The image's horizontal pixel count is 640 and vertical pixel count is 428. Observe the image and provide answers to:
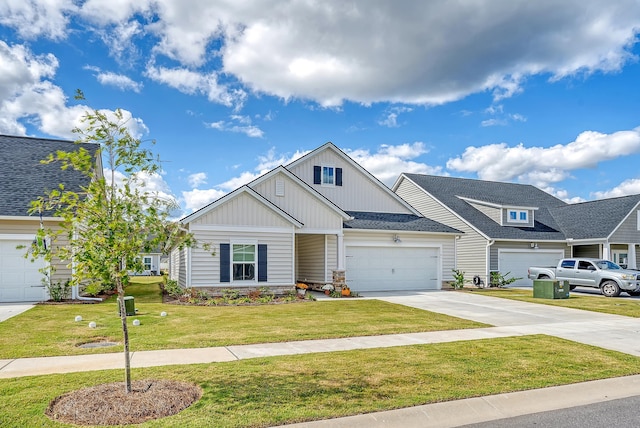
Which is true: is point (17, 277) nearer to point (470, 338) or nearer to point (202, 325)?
point (202, 325)

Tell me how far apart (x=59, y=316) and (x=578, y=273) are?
71.5ft

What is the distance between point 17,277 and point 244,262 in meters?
8.13

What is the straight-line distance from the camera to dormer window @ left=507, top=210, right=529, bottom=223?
27.6 metres

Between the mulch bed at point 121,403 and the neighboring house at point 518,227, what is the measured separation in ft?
71.2

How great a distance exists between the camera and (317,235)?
2234 cm

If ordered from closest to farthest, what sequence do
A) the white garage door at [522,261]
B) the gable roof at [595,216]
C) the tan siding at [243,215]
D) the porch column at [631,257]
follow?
the tan siding at [243,215], the white garage door at [522,261], the gable roof at [595,216], the porch column at [631,257]

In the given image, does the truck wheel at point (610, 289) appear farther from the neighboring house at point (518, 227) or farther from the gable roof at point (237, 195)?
the gable roof at point (237, 195)

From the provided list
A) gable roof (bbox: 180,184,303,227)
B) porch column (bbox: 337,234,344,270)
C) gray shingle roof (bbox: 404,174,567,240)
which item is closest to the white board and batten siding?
porch column (bbox: 337,234,344,270)

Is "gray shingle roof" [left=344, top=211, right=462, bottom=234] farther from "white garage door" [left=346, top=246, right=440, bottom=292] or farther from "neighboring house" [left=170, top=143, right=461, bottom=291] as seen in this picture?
"white garage door" [left=346, top=246, right=440, bottom=292]

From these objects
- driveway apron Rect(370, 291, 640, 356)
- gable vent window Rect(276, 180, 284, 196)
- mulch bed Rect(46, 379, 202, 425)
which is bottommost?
driveway apron Rect(370, 291, 640, 356)

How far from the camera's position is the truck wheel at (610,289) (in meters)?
20.4

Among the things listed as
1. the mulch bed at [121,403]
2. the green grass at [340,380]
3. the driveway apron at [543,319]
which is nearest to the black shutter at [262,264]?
the driveway apron at [543,319]

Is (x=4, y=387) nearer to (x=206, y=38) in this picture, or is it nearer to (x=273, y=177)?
(x=206, y=38)

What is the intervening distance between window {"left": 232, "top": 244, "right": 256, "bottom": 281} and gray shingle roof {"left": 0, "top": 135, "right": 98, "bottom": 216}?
697cm
